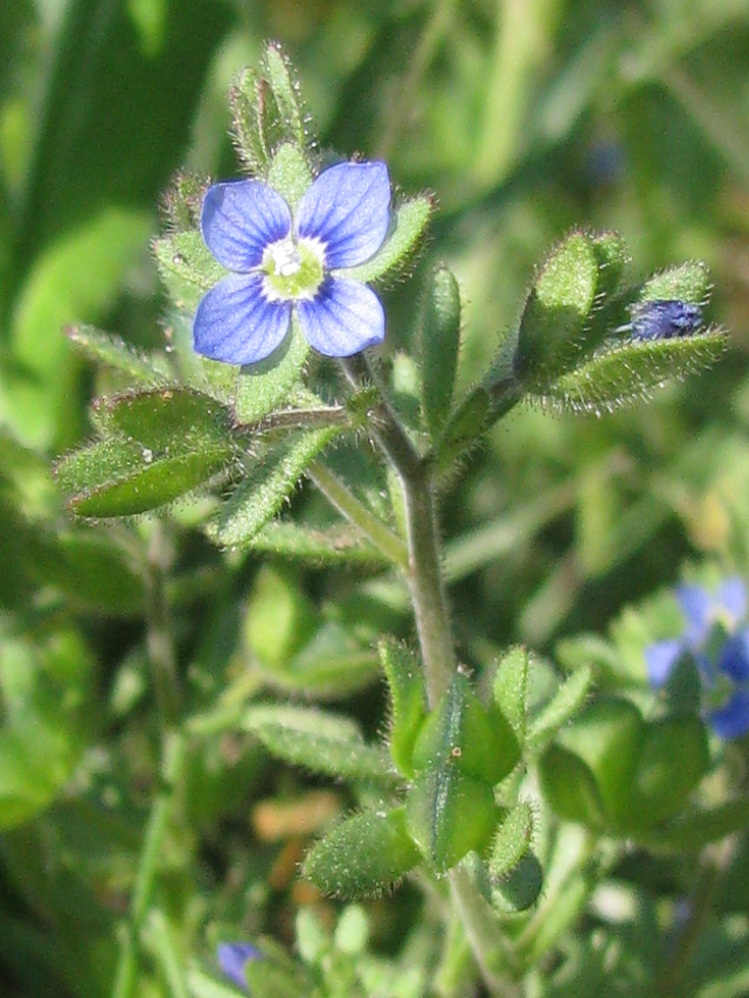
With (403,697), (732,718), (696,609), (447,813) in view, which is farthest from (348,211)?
(696,609)

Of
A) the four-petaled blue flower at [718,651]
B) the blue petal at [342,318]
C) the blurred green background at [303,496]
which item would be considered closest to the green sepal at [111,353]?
the blurred green background at [303,496]

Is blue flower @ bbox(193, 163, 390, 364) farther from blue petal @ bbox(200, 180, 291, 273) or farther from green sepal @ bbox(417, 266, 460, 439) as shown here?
green sepal @ bbox(417, 266, 460, 439)

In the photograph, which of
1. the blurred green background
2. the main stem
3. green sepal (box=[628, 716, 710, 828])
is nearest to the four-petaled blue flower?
green sepal (box=[628, 716, 710, 828])

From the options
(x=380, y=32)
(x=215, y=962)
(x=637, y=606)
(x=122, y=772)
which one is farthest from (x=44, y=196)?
(x=215, y=962)

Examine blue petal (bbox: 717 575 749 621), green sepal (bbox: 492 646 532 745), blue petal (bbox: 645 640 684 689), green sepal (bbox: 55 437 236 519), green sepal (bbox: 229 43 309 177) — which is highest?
green sepal (bbox: 229 43 309 177)

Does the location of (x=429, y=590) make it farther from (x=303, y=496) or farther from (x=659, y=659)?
(x=303, y=496)

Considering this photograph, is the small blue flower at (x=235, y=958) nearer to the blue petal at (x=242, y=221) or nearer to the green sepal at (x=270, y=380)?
the green sepal at (x=270, y=380)

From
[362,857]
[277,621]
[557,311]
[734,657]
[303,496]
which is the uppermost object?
[303,496]

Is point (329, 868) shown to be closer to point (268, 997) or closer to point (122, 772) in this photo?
point (268, 997)
